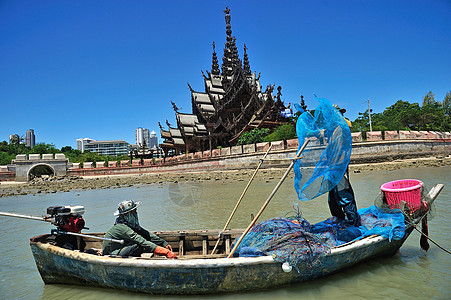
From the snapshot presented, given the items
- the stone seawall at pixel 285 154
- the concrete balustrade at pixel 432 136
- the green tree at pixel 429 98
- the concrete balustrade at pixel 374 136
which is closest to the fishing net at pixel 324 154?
the stone seawall at pixel 285 154

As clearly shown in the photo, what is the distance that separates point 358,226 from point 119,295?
12.9 feet

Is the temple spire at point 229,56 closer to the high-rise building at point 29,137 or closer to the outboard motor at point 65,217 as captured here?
the outboard motor at point 65,217

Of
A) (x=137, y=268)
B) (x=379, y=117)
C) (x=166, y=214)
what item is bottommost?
(x=166, y=214)

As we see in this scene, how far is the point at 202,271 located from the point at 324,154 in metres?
2.52

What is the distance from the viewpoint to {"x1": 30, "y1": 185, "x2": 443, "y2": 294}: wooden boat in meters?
3.66

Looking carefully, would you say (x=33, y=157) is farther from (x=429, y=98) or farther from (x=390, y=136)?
(x=429, y=98)

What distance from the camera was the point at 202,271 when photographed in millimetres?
3666

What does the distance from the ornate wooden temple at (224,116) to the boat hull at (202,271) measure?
30.3 metres

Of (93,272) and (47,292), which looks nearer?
(93,272)

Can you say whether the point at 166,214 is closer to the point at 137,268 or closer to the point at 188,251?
the point at 188,251

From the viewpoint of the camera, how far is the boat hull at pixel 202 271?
366 cm

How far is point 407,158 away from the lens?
22.3 metres

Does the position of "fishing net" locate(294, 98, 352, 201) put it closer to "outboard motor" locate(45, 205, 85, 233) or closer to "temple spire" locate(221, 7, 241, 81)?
"outboard motor" locate(45, 205, 85, 233)

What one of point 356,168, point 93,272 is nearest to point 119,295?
point 93,272
